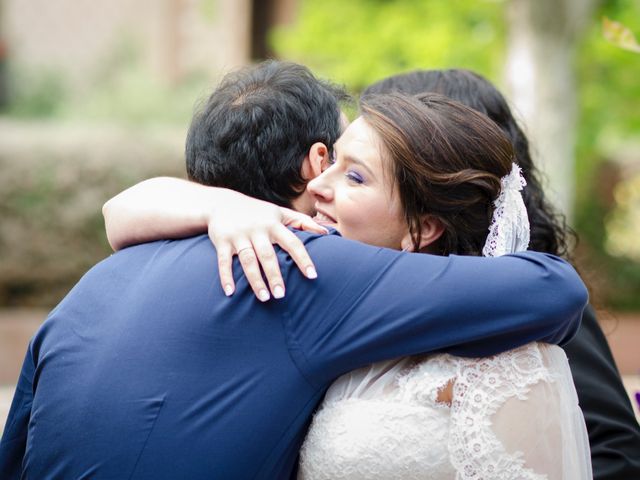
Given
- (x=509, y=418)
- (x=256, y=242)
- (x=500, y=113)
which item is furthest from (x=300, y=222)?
(x=500, y=113)

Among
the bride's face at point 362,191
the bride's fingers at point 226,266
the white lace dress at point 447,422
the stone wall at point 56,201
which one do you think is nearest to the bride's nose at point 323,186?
the bride's face at point 362,191

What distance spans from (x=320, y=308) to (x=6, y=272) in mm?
9048

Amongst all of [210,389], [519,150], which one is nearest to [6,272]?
[519,150]

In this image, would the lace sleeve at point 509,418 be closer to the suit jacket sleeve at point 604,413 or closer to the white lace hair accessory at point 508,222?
the white lace hair accessory at point 508,222

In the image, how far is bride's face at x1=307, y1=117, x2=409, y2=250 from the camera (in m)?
2.54

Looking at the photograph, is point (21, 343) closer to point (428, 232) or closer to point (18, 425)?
point (18, 425)

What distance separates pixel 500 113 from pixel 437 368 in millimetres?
1418

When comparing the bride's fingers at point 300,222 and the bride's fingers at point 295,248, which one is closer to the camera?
A: the bride's fingers at point 295,248

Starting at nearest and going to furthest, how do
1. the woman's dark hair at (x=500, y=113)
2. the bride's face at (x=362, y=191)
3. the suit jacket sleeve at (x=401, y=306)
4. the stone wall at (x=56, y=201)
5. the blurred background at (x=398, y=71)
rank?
the suit jacket sleeve at (x=401, y=306), the bride's face at (x=362, y=191), the woman's dark hair at (x=500, y=113), the blurred background at (x=398, y=71), the stone wall at (x=56, y=201)

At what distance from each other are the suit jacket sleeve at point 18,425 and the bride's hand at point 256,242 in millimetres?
706

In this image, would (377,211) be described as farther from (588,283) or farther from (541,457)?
(588,283)

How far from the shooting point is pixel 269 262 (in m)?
2.26

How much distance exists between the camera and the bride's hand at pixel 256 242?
87.6 inches

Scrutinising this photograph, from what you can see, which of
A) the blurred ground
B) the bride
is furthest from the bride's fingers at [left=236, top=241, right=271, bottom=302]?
the blurred ground
